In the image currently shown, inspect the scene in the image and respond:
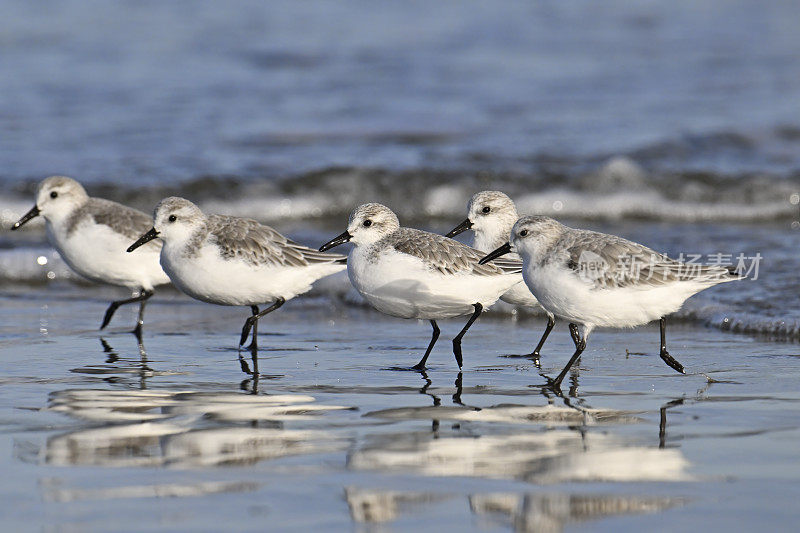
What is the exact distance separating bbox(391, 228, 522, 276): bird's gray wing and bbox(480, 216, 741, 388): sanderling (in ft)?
1.54

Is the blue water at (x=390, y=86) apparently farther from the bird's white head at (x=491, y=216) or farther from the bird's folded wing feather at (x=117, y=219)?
the bird's white head at (x=491, y=216)

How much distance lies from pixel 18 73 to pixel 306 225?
9246 mm

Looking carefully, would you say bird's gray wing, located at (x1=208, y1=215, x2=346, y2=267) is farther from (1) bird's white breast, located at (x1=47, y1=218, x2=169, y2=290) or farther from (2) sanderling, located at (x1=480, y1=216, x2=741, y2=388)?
(2) sanderling, located at (x1=480, y1=216, x2=741, y2=388)

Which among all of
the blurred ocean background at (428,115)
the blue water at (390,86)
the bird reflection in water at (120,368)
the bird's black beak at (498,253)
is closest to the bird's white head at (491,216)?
the bird's black beak at (498,253)

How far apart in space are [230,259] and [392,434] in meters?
2.73

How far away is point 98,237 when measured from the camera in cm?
935

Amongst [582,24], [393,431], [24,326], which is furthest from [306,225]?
[582,24]

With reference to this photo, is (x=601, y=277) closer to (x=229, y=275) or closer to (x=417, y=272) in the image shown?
(x=417, y=272)

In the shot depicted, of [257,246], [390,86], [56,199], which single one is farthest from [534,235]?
[390,86]

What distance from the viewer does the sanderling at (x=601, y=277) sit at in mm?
6734

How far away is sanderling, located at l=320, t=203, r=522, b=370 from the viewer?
7.41 metres

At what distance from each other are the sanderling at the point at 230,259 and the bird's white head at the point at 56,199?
1680 mm

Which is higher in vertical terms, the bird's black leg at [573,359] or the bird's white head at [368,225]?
the bird's white head at [368,225]

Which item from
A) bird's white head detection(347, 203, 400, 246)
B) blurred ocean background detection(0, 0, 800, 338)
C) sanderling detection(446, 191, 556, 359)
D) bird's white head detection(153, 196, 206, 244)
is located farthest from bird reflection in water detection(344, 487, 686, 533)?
blurred ocean background detection(0, 0, 800, 338)
